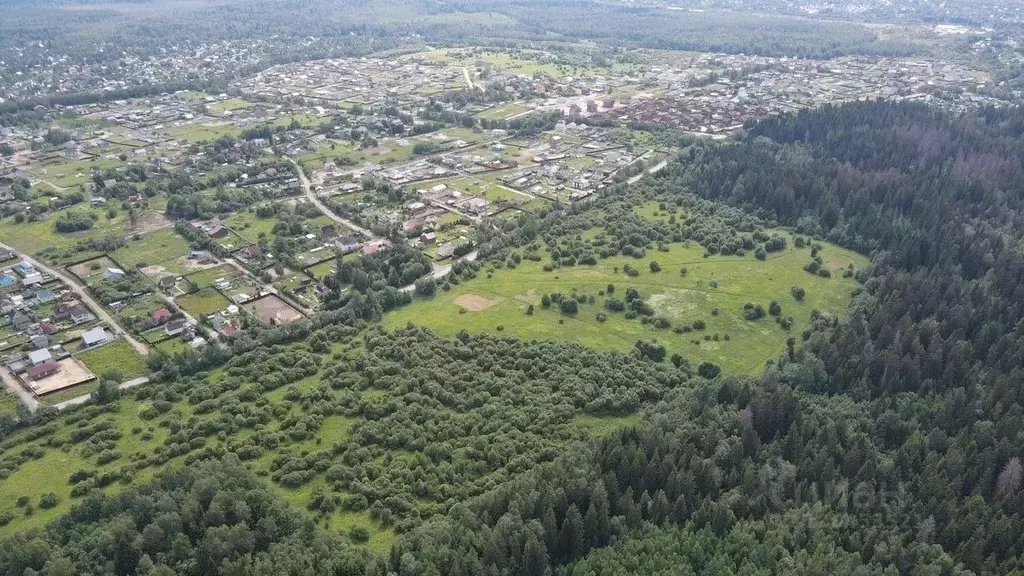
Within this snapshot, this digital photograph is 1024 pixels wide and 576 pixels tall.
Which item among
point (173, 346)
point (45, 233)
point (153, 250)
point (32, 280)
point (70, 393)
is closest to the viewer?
point (70, 393)

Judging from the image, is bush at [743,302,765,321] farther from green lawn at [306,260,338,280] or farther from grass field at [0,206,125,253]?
grass field at [0,206,125,253]

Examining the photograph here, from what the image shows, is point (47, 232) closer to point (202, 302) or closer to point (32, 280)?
point (32, 280)

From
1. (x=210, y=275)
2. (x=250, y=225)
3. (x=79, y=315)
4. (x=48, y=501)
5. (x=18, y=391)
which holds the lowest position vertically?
(x=18, y=391)

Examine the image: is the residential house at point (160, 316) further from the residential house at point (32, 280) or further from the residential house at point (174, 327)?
the residential house at point (32, 280)

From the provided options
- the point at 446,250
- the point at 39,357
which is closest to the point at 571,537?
the point at 446,250

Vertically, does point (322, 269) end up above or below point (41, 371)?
above
